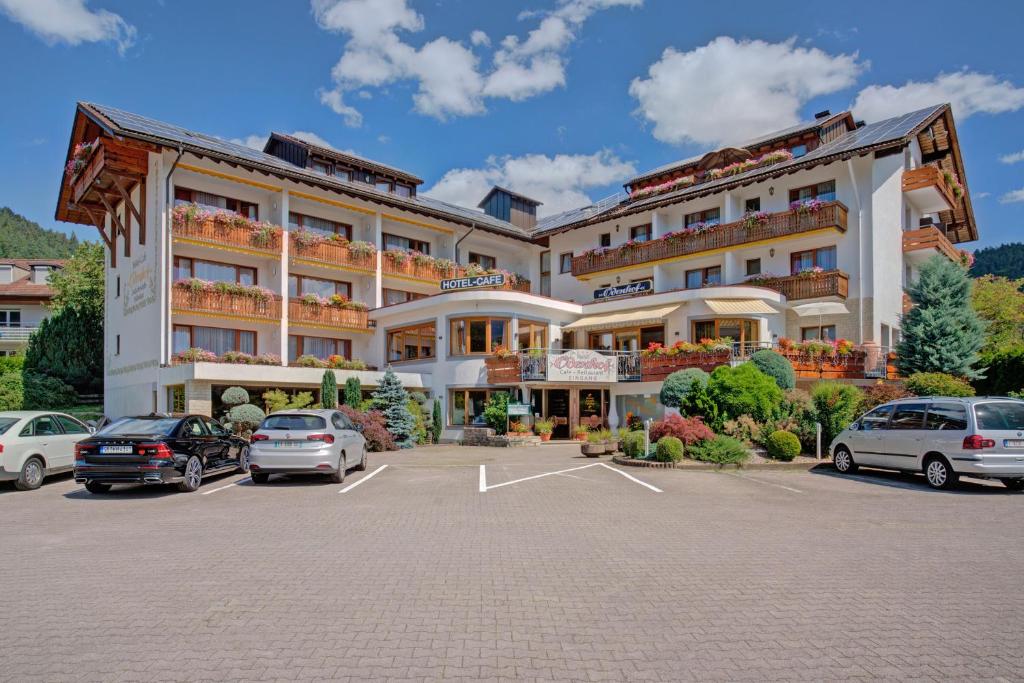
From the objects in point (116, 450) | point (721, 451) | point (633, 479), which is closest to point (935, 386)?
point (721, 451)

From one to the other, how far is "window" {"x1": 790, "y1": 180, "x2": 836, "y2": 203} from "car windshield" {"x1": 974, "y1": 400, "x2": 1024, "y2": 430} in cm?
1786

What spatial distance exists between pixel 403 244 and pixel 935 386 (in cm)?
2479

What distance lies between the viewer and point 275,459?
14.3 metres

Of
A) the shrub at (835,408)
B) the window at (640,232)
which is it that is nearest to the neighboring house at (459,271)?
the window at (640,232)

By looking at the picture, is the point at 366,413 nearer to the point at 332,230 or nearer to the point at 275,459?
the point at 275,459

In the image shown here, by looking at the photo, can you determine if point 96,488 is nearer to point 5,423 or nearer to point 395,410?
point 5,423

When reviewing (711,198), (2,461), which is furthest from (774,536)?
(711,198)

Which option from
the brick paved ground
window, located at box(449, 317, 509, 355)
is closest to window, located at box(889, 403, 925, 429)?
the brick paved ground

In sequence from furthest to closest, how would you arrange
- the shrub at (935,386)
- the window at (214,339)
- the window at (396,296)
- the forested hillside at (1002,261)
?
the forested hillside at (1002,261) < the window at (396,296) < the window at (214,339) < the shrub at (935,386)

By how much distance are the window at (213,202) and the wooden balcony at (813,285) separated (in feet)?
75.9

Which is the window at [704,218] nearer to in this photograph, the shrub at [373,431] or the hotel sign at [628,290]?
the hotel sign at [628,290]

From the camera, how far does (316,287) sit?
109 feet

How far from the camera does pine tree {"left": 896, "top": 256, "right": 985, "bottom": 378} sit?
1003 inches

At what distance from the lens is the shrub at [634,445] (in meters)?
18.9
